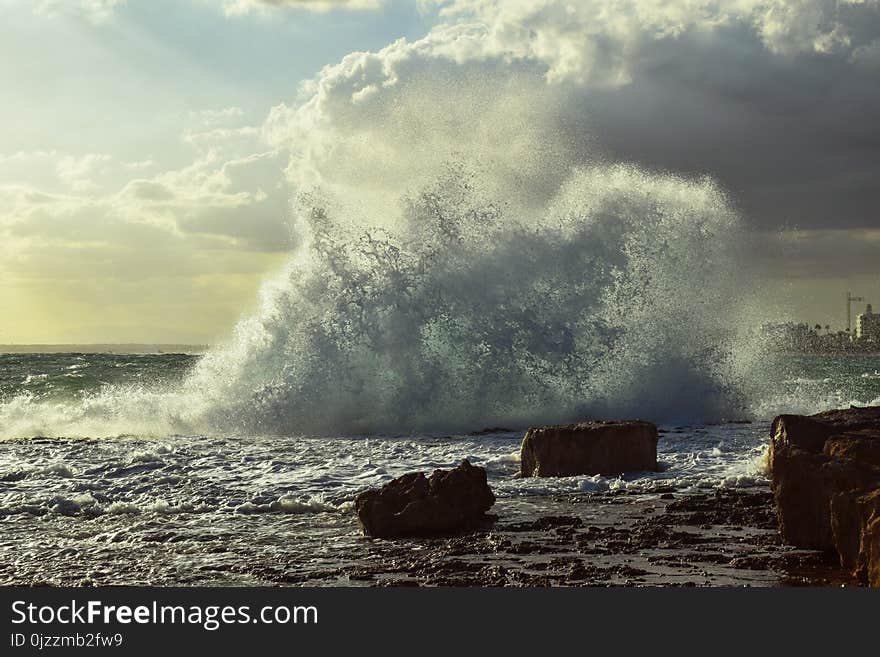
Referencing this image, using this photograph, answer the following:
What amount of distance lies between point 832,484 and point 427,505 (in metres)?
3.29

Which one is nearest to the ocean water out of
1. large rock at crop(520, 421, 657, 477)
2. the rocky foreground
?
large rock at crop(520, 421, 657, 477)

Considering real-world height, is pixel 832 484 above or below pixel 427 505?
above

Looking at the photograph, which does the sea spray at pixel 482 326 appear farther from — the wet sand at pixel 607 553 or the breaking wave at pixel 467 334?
the wet sand at pixel 607 553

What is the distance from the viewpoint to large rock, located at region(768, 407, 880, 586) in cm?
577

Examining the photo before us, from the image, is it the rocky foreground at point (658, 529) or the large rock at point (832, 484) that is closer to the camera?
the large rock at point (832, 484)

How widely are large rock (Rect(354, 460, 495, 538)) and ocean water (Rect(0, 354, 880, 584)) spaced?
30 centimetres

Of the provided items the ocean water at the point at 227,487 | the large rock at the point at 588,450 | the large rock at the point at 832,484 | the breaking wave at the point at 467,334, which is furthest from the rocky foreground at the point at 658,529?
the breaking wave at the point at 467,334

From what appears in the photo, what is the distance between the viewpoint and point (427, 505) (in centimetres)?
795

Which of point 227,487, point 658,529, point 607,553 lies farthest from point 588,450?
point 227,487

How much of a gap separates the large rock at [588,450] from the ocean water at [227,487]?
0.24 meters

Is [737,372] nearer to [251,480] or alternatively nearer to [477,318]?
[477,318]

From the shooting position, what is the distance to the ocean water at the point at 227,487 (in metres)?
7.32

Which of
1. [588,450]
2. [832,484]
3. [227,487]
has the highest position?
[832,484]

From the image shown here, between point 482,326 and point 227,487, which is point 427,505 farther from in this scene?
point 482,326
